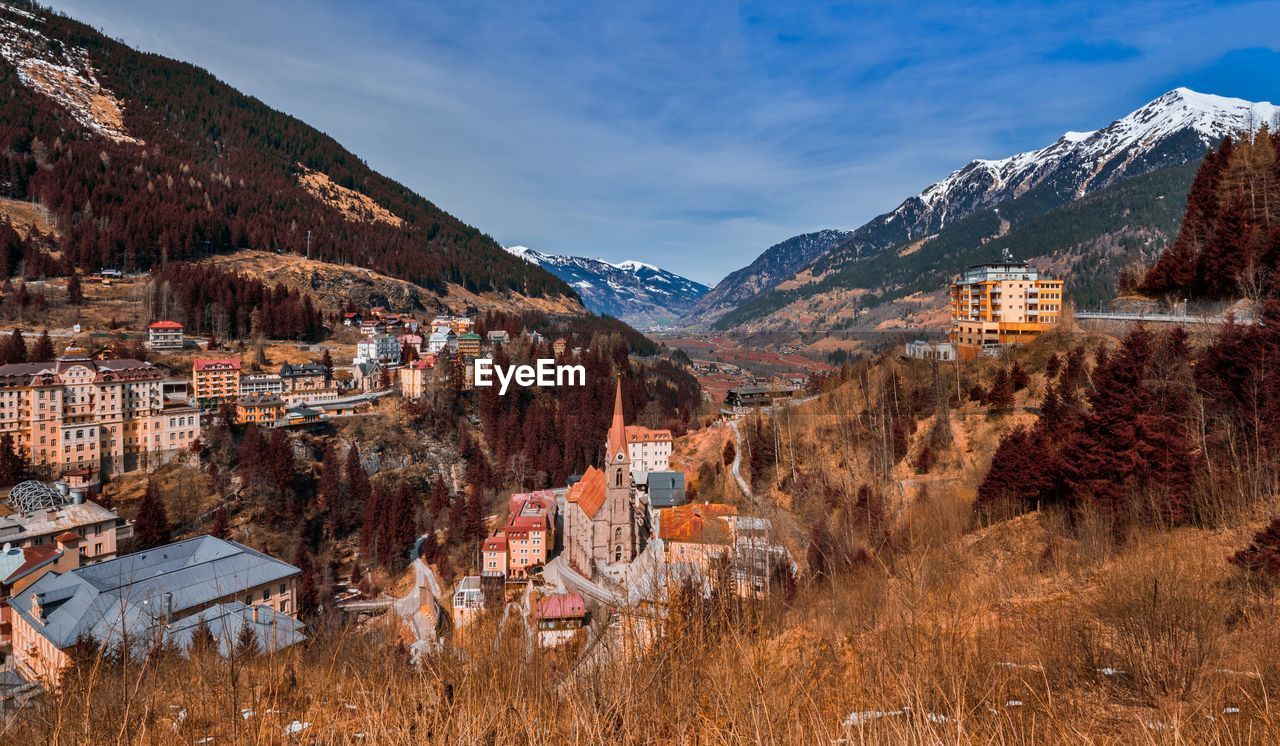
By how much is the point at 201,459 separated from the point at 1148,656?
47.4m

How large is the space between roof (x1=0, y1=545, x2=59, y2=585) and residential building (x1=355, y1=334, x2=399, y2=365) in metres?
34.2

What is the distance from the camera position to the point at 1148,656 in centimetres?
397

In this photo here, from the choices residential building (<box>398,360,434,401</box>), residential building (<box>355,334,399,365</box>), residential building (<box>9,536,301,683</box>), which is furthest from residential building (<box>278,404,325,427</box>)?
residential building (<box>9,536,301,683</box>)

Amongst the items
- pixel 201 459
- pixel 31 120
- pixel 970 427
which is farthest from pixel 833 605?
pixel 31 120

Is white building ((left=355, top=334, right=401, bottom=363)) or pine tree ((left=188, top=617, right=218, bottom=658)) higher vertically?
white building ((left=355, top=334, right=401, bottom=363))

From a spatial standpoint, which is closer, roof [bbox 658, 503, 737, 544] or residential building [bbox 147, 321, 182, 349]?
roof [bbox 658, 503, 737, 544]

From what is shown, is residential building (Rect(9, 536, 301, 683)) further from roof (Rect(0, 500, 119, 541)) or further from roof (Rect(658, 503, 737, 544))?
roof (Rect(658, 503, 737, 544))

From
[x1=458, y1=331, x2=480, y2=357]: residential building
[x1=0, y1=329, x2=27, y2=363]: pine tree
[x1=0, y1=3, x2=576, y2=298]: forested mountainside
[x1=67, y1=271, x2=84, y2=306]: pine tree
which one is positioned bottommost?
[x1=0, y1=329, x2=27, y2=363]: pine tree

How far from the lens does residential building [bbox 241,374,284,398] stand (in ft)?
150

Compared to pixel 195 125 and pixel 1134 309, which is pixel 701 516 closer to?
pixel 1134 309

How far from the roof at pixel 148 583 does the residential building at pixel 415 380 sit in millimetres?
27545

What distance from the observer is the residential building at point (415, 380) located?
170 feet

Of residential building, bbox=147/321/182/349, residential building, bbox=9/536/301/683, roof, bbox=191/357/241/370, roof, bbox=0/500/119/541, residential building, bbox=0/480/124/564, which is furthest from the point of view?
residential building, bbox=147/321/182/349

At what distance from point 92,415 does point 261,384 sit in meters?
10.8
